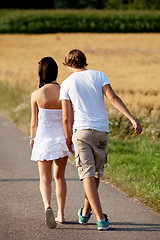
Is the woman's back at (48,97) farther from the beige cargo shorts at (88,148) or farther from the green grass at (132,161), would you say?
the green grass at (132,161)

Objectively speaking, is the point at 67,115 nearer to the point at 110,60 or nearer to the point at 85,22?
the point at 110,60

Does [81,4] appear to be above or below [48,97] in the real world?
below

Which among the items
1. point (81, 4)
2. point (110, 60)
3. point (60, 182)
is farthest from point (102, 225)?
point (81, 4)

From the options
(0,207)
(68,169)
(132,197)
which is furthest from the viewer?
(68,169)

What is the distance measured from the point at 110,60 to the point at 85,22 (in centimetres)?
2762

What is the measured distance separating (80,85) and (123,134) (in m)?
5.95

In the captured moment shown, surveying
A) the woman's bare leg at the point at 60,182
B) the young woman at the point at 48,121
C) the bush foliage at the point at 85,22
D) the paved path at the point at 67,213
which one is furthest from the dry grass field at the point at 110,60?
the young woman at the point at 48,121

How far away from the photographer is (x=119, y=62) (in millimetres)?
29016

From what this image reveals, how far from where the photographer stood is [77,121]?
461 centimetres

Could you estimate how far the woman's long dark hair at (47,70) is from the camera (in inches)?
186

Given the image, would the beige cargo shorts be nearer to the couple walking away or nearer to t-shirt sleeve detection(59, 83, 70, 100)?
the couple walking away

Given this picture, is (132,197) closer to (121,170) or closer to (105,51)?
(121,170)

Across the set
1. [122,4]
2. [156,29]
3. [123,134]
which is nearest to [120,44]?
[156,29]

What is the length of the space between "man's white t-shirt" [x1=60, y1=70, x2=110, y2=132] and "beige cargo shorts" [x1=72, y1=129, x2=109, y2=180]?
5 centimetres
